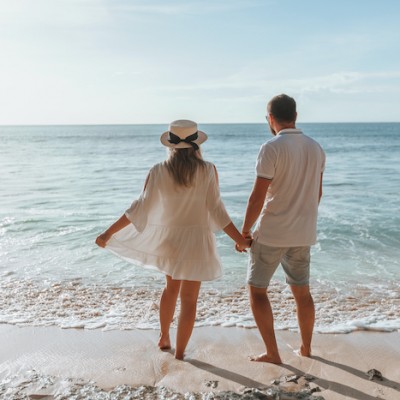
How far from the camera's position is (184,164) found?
3.46 metres

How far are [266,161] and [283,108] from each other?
1.30 ft

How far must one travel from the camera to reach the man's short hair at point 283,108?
11.2 feet

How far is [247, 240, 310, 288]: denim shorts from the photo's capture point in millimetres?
3496

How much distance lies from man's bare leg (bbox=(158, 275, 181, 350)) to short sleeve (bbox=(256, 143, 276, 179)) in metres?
1.09

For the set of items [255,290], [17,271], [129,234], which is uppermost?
[129,234]

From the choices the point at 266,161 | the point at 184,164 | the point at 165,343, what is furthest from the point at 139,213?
the point at 165,343

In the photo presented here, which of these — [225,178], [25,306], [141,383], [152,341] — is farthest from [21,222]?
[225,178]

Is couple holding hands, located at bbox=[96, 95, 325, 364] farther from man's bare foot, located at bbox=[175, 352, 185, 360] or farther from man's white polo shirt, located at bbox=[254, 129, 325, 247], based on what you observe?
man's bare foot, located at bbox=[175, 352, 185, 360]

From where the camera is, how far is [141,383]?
3404mm

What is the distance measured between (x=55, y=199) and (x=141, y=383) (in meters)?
10.6

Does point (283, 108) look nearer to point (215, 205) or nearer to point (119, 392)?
point (215, 205)

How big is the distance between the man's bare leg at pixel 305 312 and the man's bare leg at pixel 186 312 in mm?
714

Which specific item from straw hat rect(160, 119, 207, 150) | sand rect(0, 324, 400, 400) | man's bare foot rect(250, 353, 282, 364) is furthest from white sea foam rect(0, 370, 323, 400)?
straw hat rect(160, 119, 207, 150)

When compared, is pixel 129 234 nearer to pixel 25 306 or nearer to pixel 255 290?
pixel 255 290
